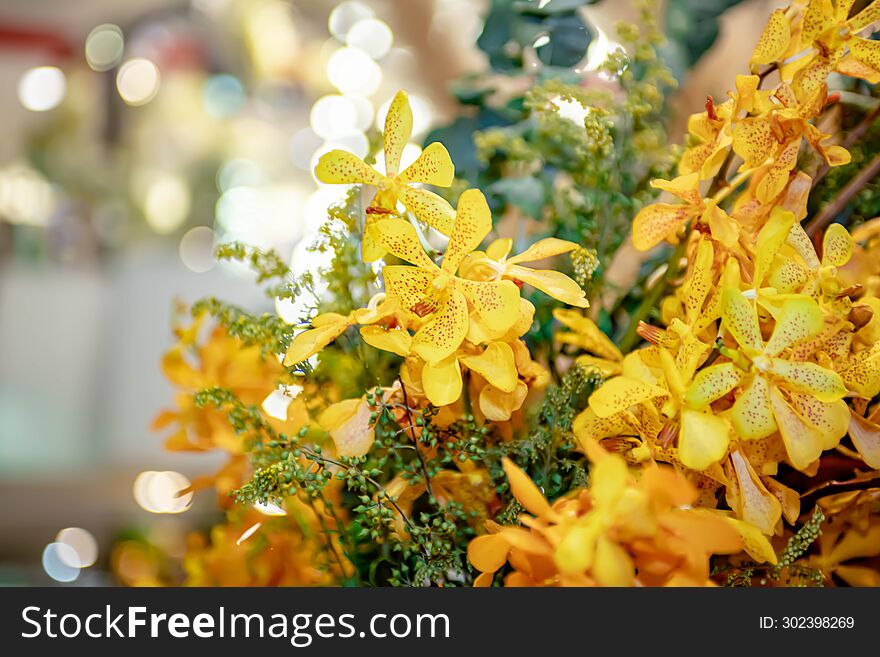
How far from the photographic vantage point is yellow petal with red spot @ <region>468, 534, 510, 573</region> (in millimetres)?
276

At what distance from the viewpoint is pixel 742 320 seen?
27 cm

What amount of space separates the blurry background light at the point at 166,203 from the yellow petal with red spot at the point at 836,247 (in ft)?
6.07

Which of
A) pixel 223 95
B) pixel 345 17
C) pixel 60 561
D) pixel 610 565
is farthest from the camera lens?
pixel 223 95

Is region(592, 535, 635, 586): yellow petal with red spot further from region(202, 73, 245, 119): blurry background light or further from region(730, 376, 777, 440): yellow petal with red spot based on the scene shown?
region(202, 73, 245, 119): blurry background light

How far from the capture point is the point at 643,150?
43cm

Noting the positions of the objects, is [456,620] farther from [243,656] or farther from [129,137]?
[129,137]

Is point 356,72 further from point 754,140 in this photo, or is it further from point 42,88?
point 754,140

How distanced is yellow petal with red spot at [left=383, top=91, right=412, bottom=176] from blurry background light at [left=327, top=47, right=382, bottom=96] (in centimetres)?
159

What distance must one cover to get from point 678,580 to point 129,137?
2.02 metres

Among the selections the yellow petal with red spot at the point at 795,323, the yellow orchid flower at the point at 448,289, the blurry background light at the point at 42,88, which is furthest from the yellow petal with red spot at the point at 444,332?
the blurry background light at the point at 42,88

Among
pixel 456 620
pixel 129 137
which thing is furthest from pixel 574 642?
pixel 129 137

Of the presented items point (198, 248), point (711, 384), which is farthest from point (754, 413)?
point (198, 248)

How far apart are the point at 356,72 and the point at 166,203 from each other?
0.58m

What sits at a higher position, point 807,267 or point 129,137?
point 129,137
